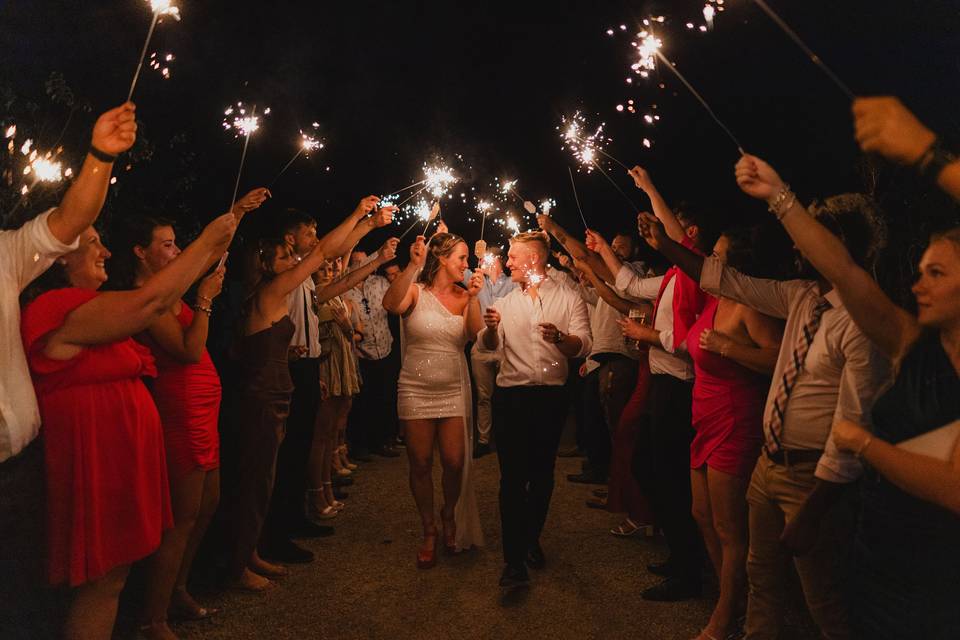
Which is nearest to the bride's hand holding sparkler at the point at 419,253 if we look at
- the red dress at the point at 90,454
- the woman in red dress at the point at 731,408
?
the woman in red dress at the point at 731,408

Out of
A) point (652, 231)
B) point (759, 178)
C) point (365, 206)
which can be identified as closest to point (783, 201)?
point (759, 178)

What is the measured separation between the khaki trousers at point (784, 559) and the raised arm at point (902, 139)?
1554 millimetres

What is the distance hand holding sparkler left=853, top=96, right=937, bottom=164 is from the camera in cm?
208

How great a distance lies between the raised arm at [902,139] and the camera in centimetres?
207

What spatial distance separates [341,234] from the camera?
5312 mm

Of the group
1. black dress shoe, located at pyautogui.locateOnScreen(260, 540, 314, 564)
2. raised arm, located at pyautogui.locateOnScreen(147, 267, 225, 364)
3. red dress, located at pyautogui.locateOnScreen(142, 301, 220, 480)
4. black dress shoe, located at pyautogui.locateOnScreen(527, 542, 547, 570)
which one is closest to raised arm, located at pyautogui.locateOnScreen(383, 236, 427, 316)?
raised arm, located at pyautogui.locateOnScreen(147, 267, 225, 364)

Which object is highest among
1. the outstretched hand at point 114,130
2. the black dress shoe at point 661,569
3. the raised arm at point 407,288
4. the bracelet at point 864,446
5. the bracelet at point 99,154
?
the outstretched hand at point 114,130

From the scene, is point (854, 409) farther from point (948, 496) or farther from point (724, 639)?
point (724, 639)

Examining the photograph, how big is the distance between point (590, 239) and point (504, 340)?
53.8 inches

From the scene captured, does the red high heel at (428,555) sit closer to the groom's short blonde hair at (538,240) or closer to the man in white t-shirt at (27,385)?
the groom's short blonde hair at (538,240)

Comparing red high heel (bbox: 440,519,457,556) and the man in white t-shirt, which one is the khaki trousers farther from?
the man in white t-shirt

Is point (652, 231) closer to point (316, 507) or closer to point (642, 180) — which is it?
point (642, 180)

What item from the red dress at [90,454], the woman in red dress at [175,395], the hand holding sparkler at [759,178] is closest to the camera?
the hand holding sparkler at [759,178]

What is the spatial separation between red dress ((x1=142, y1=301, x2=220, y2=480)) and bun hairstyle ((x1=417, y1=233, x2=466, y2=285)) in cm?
216
